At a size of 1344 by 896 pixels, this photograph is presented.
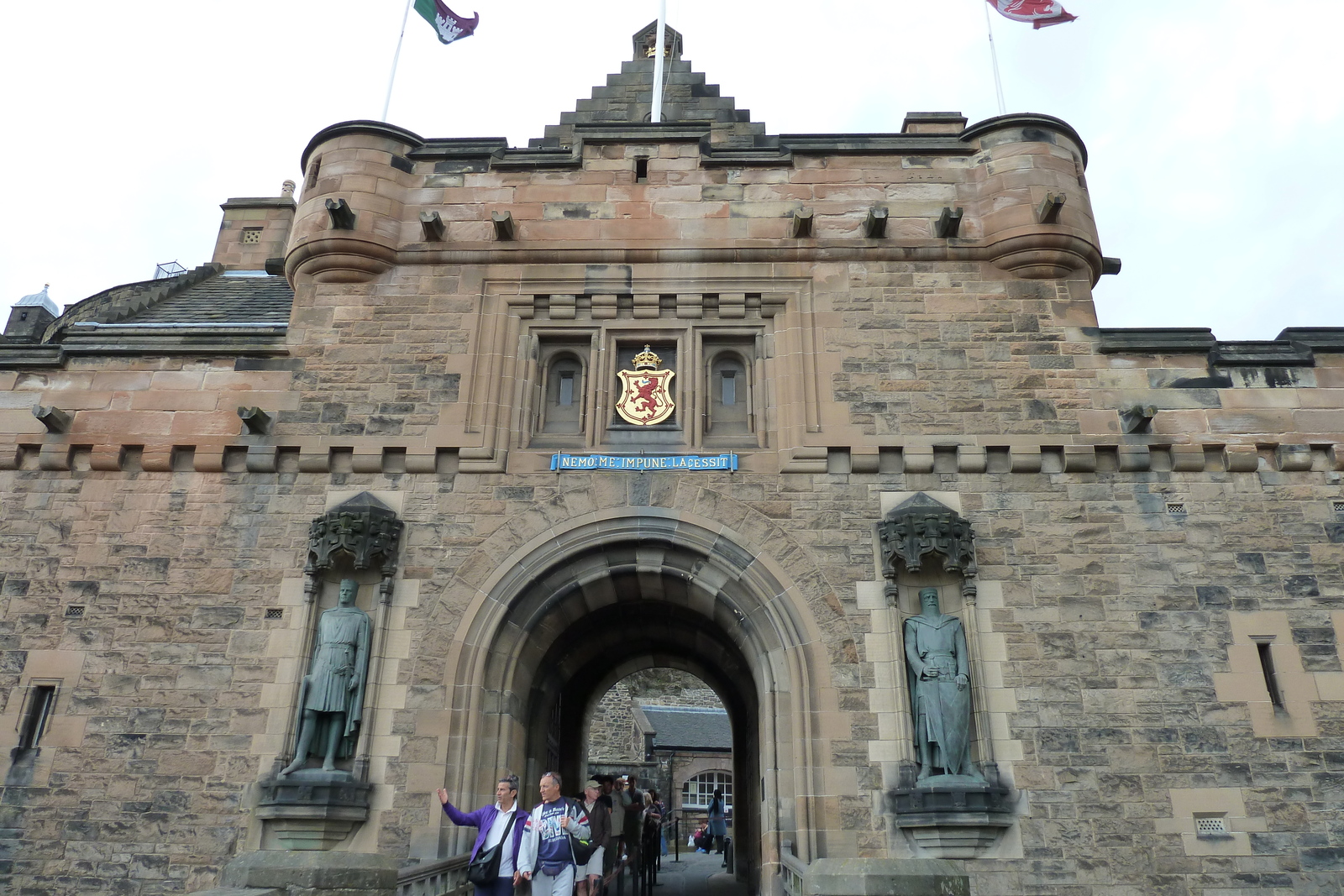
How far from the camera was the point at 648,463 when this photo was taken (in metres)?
9.85

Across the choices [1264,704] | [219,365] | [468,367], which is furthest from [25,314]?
[1264,704]

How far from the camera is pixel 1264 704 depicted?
28.8 feet

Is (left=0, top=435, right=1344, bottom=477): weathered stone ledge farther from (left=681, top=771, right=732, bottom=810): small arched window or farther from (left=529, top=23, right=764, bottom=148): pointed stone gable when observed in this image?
(left=681, top=771, right=732, bottom=810): small arched window

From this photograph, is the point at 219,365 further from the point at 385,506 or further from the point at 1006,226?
the point at 1006,226

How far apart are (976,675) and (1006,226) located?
498 cm

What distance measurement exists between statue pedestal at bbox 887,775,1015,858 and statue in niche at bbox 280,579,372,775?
202 inches

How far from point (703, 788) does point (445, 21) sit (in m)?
24.1

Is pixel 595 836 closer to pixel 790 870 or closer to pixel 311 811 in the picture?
pixel 790 870

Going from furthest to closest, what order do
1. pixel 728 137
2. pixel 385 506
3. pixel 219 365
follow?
1. pixel 728 137
2. pixel 219 365
3. pixel 385 506

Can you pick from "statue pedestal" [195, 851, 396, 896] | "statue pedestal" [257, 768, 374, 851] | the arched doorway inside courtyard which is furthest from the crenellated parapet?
the arched doorway inside courtyard

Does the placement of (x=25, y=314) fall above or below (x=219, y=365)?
above

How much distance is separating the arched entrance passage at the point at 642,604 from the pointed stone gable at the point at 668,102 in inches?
232

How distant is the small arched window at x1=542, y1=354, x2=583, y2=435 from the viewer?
10.4m

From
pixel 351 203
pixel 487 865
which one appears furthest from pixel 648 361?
pixel 487 865
